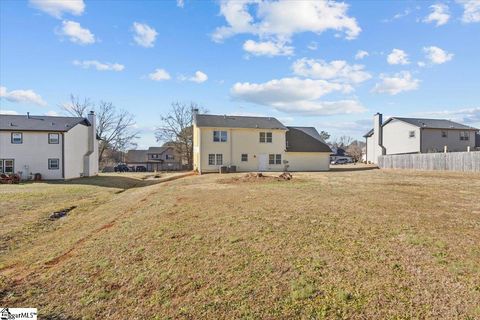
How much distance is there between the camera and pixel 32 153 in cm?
2877

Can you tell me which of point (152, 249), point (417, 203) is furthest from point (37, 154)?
point (417, 203)

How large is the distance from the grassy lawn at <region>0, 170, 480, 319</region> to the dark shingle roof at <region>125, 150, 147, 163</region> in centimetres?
6916

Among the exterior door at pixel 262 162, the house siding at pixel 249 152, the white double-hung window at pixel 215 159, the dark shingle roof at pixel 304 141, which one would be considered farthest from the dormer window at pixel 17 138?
the dark shingle roof at pixel 304 141

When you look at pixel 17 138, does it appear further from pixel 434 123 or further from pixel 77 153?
pixel 434 123

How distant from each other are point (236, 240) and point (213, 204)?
4.84 meters

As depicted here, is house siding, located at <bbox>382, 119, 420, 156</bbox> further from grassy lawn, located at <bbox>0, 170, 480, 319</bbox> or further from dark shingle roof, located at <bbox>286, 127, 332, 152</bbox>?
grassy lawn, located at <bbox>0, 170, 480, 319</bbox>

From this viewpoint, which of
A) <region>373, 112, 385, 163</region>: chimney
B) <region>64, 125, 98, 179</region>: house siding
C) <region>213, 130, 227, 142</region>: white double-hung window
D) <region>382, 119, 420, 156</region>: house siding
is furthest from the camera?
<region>373, 112, 385, 163</region>: chimney

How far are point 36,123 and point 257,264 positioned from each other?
3295cm

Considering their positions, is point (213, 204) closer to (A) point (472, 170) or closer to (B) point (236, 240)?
(B) point (236, 240)

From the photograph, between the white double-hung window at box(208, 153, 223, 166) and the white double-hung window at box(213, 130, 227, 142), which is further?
the white double-hung window at box(213, 130, 227, 142)

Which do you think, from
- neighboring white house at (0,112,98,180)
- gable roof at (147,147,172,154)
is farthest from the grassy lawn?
gable roof at (147,147,172,154)

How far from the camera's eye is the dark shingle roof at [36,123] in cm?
2886

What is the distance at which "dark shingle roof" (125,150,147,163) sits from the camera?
77188mm

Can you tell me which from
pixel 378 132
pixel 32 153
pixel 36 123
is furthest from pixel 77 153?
pixel 378 132
